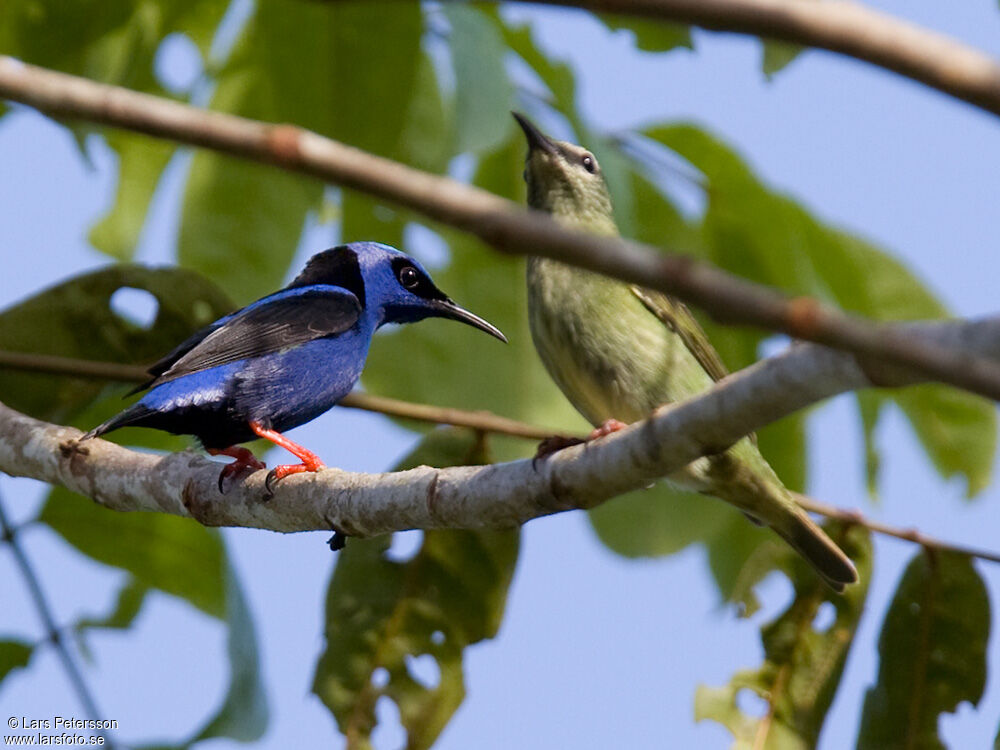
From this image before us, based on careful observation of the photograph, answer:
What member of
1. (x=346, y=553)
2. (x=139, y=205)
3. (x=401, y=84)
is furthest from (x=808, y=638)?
(x=139, y=205)

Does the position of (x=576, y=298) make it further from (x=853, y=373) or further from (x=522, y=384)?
(x=853, y=373)

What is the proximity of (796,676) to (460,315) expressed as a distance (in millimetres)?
1920

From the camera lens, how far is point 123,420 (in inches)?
157

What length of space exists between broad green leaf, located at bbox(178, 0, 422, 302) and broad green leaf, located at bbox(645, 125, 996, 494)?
133cm

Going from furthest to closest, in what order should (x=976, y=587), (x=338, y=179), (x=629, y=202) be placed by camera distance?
1. (x=629, y=202)
2. (x=976, y=587)
3. (x=338, y=179)

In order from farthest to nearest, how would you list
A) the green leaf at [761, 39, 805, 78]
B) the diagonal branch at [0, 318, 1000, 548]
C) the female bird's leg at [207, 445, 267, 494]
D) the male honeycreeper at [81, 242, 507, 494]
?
the male honeycreeper at [81, 242, 507, 494] < the female bird's leg at [207, 445, 267, 494] < the green leaf at [761, 39, 805, 78] < the diagonal branch at [0, 318, 1000, 548]

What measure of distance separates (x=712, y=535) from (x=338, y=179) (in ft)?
14.1

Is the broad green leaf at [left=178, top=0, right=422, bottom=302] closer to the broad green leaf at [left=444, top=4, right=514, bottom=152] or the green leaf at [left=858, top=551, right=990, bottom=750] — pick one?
the broad green leaf at [left=444, top=4, right=514, bottom=152]

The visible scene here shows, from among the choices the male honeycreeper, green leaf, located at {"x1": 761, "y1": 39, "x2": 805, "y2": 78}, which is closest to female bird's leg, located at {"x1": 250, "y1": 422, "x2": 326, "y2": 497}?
the male honeycreeper

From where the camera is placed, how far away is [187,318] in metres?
4.73

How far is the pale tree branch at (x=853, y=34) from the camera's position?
1.22 metres

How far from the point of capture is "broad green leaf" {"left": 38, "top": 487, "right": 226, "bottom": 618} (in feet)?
15.7

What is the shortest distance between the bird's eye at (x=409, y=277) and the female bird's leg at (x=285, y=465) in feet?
2.88

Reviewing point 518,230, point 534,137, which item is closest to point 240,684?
point 534,137
